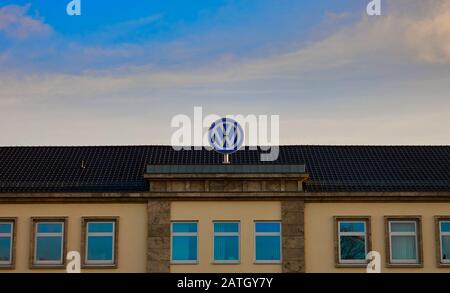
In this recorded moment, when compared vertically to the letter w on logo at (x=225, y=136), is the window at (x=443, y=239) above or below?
below

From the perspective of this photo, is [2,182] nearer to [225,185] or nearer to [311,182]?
[225,185]

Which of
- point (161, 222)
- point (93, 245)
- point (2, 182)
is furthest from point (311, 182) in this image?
point (2, 182)

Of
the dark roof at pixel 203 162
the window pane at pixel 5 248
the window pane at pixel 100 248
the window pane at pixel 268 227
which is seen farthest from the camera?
the dark roof at pixel 203 162

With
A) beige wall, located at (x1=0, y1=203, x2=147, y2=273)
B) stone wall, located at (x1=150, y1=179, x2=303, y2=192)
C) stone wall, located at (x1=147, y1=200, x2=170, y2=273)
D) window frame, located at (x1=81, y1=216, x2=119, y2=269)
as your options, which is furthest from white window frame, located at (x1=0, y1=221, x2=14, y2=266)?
stone wall, located at (x1=150, y1=179, x2=303, y2=192)

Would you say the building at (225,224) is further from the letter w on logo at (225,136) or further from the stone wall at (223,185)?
the letter w on logo at (225,136)

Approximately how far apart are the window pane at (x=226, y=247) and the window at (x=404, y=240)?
5538 mm

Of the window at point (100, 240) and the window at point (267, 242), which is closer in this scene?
the window at point (267, 242)

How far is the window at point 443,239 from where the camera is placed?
3616cm

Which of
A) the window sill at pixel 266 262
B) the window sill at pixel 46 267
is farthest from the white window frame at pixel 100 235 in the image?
the window sill at pixel 266 262

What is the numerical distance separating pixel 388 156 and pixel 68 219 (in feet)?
42.5

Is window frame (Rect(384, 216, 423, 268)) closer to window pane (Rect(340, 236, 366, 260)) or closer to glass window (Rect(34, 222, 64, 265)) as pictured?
window pane (Rect(340, 236, 366, 260))

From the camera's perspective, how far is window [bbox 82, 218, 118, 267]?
3616cm
